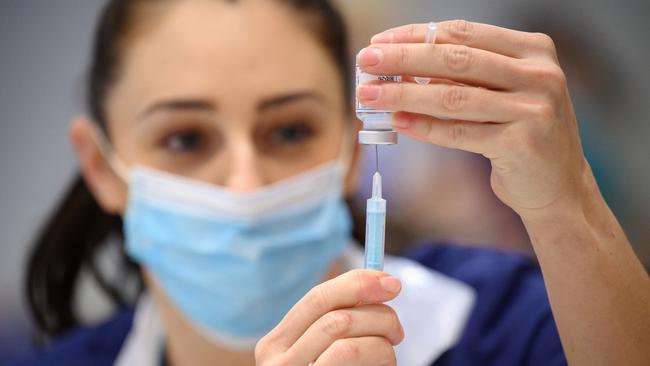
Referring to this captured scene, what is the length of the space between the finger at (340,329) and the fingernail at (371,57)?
276 millimetres

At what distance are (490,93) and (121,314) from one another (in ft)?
4.64

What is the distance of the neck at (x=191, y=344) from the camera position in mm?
1479

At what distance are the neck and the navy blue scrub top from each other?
0.75 feet

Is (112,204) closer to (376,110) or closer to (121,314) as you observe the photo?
(121,314)

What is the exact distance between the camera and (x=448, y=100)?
2.34 ft

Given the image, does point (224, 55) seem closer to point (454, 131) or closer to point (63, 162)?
point (454, 131)

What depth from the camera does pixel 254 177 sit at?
1.30 meters

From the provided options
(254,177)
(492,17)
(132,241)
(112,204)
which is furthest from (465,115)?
(492,17)

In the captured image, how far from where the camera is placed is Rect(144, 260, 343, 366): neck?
1479 millimetres

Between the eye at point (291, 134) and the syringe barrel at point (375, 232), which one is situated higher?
the syringe barrel at point (375, 232)

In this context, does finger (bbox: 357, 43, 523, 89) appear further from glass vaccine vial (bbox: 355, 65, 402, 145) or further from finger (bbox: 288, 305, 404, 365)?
finger (bbox: 288, 305, 404, 365)

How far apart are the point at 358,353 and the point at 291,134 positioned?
0.75 meters

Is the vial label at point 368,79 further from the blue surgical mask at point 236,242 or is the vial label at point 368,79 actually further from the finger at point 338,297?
the blue surgical mask at point 236,242

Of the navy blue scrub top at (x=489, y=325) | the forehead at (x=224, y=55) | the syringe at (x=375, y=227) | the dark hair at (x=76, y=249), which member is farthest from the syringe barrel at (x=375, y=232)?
the dark hair at (x=76, y=249)
